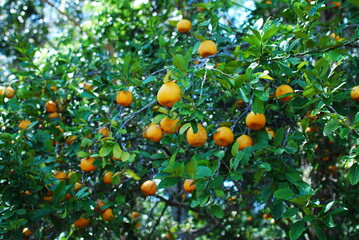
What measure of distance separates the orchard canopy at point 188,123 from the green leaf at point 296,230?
0.6 inches

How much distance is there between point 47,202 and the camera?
101 inches

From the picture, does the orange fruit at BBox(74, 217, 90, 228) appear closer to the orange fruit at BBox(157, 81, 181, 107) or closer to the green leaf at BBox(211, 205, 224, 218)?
the green leaf at BBox(211, 205, 224, 218)

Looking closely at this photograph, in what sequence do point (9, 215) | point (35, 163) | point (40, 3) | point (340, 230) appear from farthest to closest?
point (40, 3) < point (340, 230) < point (35, 163) < point (9, 215)

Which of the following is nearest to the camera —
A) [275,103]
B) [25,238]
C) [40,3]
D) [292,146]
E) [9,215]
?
[292,146]

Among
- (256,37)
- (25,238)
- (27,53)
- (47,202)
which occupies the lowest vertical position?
(25,238)

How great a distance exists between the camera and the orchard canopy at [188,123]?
1.95 meters

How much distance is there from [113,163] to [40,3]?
516 centimetres

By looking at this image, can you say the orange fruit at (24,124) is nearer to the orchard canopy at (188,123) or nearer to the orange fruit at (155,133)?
the orchard canopy at (188,123)

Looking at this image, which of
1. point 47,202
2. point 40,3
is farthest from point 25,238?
point 40,3

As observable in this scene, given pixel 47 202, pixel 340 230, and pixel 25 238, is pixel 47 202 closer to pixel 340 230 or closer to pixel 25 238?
pixel 25 238

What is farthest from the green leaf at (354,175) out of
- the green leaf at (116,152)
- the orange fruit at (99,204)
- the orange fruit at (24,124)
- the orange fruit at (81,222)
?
the orange fruit at (24,124)

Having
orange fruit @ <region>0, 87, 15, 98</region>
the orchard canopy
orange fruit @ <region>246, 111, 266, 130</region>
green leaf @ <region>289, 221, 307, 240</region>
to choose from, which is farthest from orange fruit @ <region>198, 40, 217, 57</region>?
orange fruit @ <region>0, 87, 15, 98</region>

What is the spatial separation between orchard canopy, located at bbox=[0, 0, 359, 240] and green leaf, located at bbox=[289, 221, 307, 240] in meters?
0.01

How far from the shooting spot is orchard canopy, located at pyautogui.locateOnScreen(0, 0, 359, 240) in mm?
1950
